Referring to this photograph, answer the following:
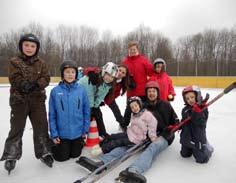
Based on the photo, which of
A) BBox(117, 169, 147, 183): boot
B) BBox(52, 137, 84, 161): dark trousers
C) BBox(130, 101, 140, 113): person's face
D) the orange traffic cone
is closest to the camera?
BBox(117, 169, 147, 183): boot

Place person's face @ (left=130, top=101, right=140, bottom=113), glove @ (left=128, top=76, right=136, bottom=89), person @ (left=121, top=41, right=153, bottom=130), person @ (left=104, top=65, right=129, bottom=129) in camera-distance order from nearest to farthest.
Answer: person's face @ (left=130, top=101, right=140, bottom=113)
person @ (left=104, top=65, right=129, bottom=129)
glove @ (left=128, top=76, right=136, bottom=89)
person @ (left=121, top=41, right=153, bottom=130)

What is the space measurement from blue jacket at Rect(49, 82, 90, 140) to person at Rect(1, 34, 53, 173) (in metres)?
0.15

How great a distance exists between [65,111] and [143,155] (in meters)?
1.11

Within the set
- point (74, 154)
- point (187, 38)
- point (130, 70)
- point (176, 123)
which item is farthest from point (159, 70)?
point (187, 38)

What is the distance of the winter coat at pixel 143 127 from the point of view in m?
3.08

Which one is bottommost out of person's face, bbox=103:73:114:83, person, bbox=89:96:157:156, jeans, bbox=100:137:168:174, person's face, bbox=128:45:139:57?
jeans, bbox=100:137:168:174

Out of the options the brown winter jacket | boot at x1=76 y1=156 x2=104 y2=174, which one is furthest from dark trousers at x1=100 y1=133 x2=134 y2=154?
the brown winter jacket

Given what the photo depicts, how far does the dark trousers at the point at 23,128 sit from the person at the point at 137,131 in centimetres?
→ 65

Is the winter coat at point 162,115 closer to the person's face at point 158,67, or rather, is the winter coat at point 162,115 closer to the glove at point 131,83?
the glove at point 131,83

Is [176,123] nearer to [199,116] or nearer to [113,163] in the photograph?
[199,116]

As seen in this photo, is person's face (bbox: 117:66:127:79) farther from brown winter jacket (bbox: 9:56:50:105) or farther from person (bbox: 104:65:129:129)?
brown winter jacket (bbox: 9:56:50:105)

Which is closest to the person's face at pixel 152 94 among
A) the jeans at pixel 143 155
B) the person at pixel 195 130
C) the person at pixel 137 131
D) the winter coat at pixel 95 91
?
the person at pixel 137 131

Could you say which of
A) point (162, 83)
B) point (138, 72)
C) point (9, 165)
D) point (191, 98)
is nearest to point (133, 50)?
point (138, 72)

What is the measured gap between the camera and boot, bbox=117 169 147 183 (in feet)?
7.69
